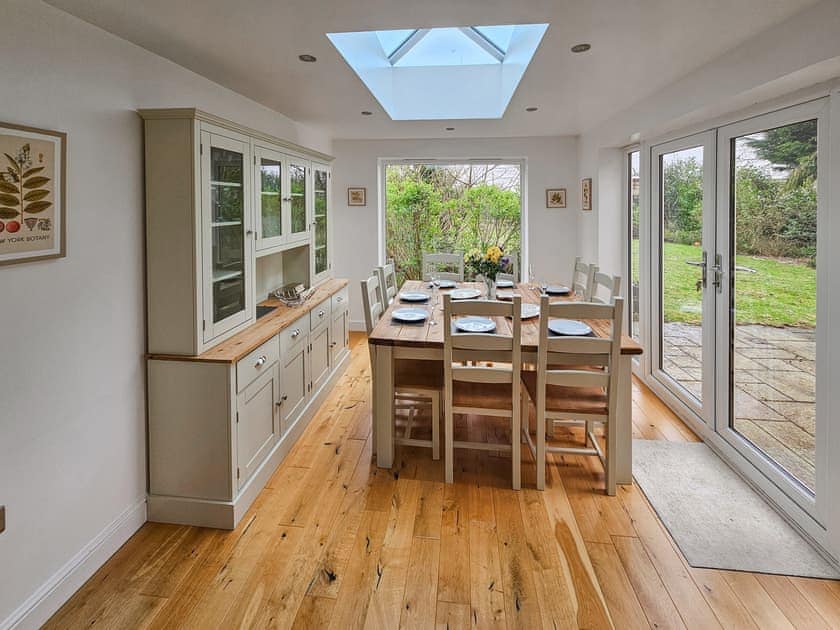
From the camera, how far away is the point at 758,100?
268cm

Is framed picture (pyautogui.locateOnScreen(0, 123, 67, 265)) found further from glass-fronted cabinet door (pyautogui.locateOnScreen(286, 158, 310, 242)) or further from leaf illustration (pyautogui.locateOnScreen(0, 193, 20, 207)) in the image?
glass-fronted cabinet door (pyautogui.locateOnScreen(286, 158, 310, 242))

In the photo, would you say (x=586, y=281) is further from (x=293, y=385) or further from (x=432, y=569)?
(x=432, y=569)

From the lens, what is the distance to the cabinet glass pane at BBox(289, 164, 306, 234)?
3.65 m

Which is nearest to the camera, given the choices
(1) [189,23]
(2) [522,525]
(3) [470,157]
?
(1) [189,23]

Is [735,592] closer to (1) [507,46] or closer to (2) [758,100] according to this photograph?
(2) [758,100]

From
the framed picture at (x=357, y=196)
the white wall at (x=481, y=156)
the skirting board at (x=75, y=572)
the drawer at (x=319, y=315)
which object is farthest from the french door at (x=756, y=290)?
the framed picture at (x=357, y=196)

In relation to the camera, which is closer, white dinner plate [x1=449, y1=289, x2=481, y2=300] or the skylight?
the skylight

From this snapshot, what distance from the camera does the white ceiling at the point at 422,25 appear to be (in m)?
2.10

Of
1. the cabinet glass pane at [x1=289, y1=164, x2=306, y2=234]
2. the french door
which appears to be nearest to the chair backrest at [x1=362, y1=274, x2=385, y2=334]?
the cabinet glass pane at [x1=289, y1=164, x2=306, y2=234]

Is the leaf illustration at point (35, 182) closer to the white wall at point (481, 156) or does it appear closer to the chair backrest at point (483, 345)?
the chair backrest at point (483, 345)

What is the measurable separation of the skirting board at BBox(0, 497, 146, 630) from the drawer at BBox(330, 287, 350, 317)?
2152 mm

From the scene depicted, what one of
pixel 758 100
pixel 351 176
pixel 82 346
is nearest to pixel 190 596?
pixel 82 346

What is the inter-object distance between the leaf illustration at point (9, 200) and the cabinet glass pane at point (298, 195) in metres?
1.97

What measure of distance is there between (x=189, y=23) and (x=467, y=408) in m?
2.19
